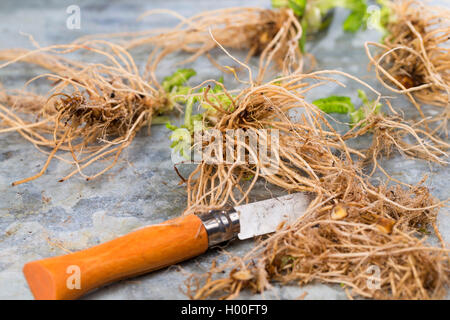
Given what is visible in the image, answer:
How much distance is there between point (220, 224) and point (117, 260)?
0.16 m

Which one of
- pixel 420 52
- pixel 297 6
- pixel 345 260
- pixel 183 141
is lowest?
pixel 345 260

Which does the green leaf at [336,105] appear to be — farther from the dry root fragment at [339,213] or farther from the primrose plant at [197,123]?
the dry root fragment at [339,213]

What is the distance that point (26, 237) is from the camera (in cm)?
84

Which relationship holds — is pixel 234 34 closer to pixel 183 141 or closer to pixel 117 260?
pixel 183 141

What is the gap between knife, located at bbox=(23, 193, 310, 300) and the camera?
0.68m

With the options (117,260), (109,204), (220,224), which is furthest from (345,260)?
(109,204)

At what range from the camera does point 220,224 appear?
30.5 inches

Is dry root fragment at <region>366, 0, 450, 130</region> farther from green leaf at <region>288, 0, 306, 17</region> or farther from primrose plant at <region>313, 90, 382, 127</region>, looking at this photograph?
green leaf at <region>288, 0, 306, 17</region>

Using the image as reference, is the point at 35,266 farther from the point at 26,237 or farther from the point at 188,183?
the point at 188,183

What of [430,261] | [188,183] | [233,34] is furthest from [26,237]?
[233,34]

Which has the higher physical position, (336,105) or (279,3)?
(279,3)

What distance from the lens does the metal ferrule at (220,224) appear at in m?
0.77

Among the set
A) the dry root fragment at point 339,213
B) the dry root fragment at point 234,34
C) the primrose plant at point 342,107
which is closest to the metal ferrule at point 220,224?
the dry root fragment at point 339,213
